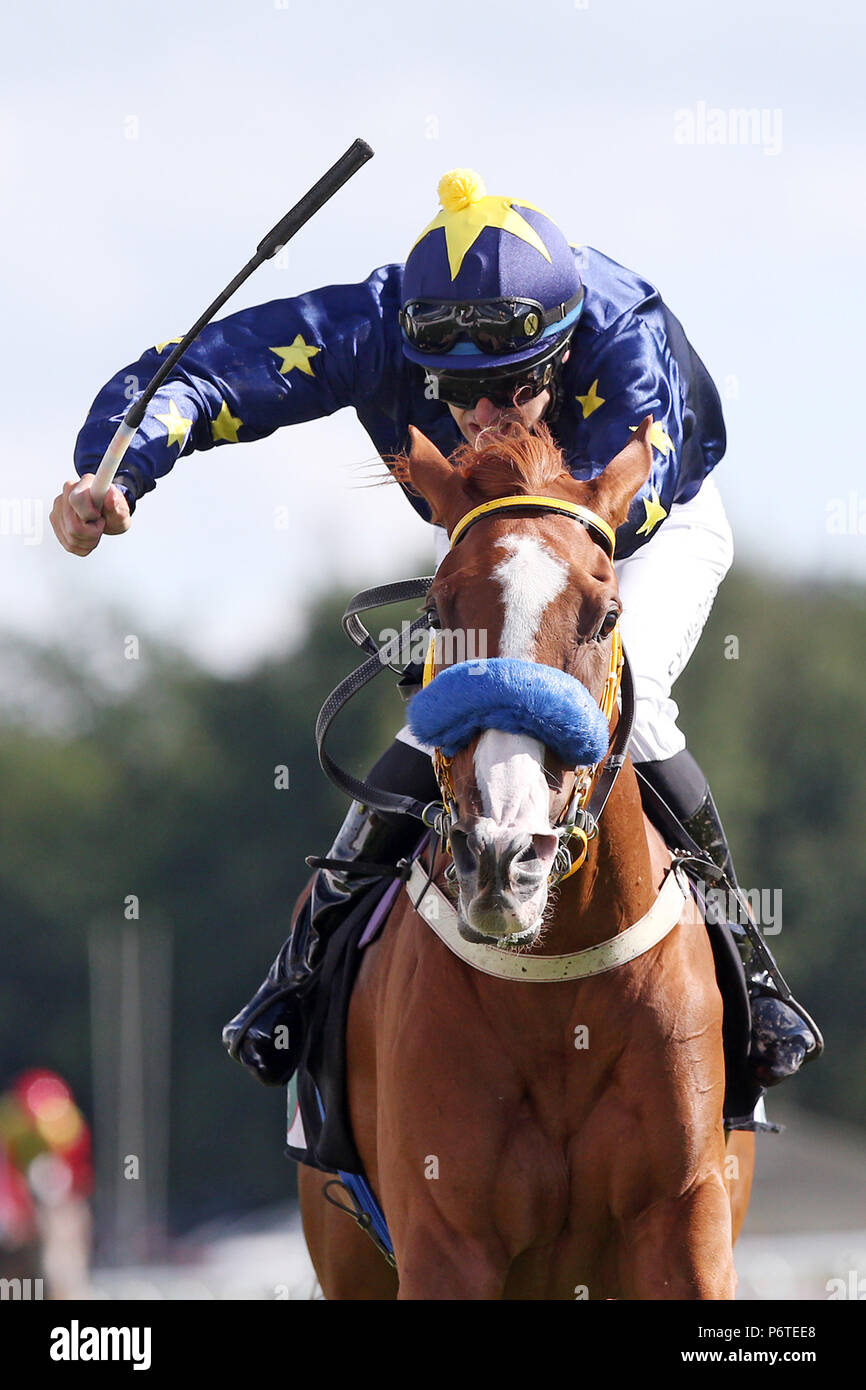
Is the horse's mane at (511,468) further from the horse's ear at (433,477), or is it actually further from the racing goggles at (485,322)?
the racing goggles at (485,322)

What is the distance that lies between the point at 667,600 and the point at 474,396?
0.88 meters


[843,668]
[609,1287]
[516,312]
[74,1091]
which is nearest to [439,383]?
[516,312]

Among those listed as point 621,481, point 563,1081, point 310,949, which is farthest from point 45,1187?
point 621,481

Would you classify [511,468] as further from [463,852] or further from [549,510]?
[463,852]

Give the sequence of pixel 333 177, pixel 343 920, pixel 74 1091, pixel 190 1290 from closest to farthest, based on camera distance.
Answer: pixel 333 177 < pixel 343 920 < pixel 190 1290 < pixel 74 1091

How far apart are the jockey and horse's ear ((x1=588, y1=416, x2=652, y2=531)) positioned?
Result: 116 mm

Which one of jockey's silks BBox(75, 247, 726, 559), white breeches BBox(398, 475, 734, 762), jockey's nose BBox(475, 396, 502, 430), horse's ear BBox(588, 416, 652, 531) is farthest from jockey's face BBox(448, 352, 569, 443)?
horse's ear BBox(588, 416, 652, 531)

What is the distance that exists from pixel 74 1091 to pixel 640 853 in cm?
3912

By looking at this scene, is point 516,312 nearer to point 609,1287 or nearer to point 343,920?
point 343,920

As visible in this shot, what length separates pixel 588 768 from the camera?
14.6 feet

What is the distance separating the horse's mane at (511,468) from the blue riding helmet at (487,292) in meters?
0.92

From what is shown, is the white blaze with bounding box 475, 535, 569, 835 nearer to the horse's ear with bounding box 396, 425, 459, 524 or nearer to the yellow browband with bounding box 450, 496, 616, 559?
the yellow browband with bounding box 450, 496, 616, 559

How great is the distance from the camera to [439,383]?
5.84 m

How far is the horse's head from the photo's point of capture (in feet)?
13.5
